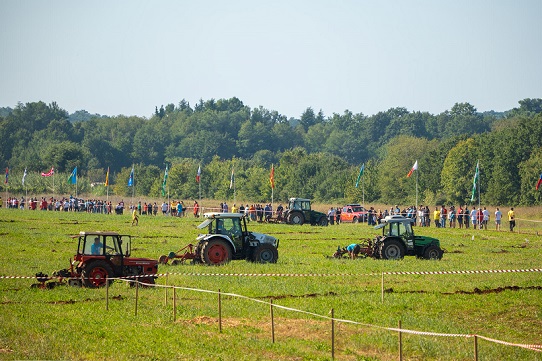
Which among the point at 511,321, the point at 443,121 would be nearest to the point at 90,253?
the point at 511,321

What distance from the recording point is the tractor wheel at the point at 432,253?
33.3 meters

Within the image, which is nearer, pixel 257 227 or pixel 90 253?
pixel 90 253

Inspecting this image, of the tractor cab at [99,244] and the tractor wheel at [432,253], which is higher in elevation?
the tractor cab at [99,244]

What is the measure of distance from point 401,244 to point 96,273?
13243 mm

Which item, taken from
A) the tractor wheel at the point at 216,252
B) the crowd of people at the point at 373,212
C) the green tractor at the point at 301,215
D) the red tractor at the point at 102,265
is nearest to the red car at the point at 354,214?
the crowd of people at the point at 373,212

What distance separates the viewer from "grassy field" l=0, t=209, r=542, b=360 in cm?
1722

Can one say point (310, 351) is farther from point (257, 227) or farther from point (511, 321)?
point (257, 227)

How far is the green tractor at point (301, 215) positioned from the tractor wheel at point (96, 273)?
34590 mm

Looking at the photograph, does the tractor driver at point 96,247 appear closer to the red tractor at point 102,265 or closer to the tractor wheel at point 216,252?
the red tractor at point 102,265

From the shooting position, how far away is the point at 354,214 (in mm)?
67312

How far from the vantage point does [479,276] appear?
28.1m

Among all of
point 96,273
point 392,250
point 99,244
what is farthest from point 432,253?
point 96,273

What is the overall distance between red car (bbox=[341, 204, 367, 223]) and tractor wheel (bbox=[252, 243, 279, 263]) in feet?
119

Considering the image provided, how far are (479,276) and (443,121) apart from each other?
173 meters
